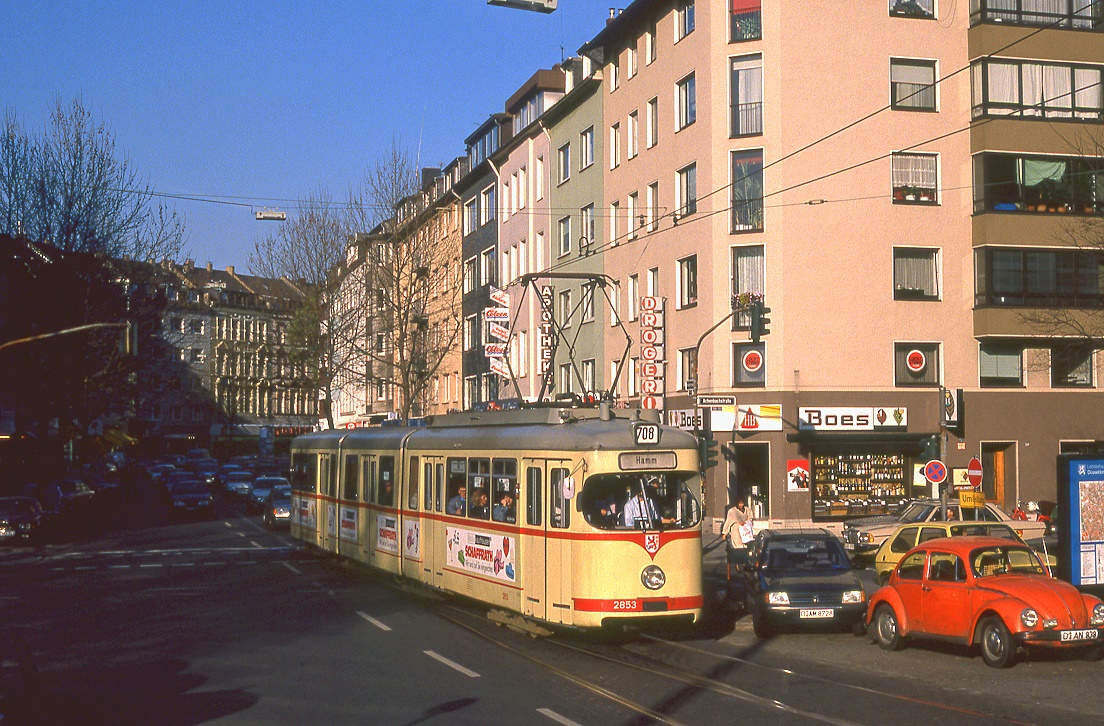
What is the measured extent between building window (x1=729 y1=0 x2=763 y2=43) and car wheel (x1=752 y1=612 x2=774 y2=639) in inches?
972

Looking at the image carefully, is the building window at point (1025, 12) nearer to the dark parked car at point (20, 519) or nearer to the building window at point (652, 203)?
the building window at point (652, 203)

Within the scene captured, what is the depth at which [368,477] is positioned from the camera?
24.2 meters

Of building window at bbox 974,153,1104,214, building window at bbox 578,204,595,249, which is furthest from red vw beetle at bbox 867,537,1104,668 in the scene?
building window at bbox 578,204,595,249

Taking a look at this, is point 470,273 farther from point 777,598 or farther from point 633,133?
point 777,598

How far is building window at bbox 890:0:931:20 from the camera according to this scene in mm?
38406

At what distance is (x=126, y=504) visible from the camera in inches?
2429

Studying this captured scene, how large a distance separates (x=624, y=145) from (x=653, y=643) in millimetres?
30847

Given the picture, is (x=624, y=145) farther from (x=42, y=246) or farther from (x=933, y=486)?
(x=42, y=246)

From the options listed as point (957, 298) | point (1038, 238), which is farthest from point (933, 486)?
point (1038, 238)

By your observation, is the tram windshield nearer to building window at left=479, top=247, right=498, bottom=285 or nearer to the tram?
the tram

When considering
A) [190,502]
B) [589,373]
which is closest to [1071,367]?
[589,373]

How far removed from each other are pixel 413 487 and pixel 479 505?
10.8 feet

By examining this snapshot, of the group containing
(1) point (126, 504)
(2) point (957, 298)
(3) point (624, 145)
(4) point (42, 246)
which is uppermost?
(3) point (624, 145)

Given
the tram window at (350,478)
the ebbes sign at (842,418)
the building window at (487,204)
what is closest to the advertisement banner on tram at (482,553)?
the tram window at (350,478)
